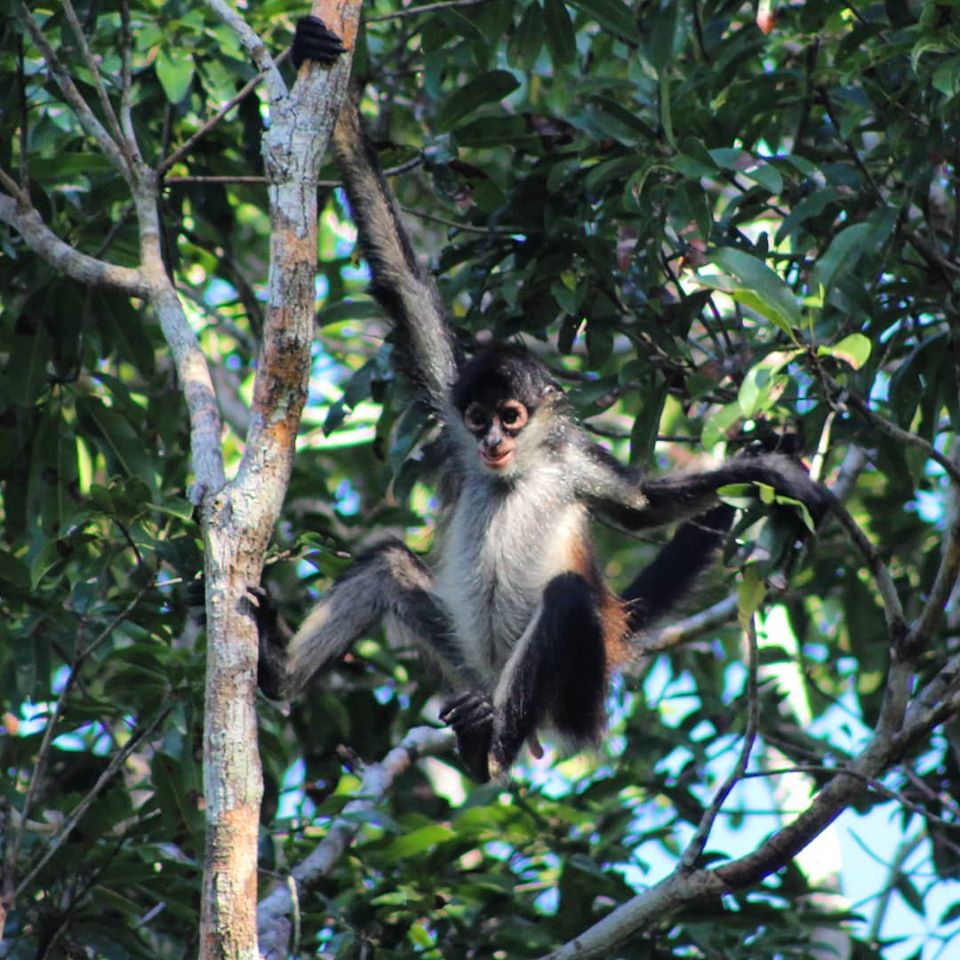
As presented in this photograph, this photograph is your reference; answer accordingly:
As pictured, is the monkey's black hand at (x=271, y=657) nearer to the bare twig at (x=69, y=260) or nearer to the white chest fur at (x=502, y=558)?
the white chest fur at (x=502, y=558)

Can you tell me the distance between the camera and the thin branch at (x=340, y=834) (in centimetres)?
513

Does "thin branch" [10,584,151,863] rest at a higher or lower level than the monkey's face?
lower

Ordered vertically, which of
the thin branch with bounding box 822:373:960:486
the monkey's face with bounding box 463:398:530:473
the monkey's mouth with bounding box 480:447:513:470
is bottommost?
the thin branch with bounding box 822:373:960:486

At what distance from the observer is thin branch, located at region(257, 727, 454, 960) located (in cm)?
513

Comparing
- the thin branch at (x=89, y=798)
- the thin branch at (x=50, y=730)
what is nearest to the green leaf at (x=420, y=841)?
the thin branch at (x=89, y=798)

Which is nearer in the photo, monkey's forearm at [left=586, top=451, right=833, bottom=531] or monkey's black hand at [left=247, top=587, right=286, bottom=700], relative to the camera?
monkey's forearm at [left=586, top=451, right=833, bottom=531]

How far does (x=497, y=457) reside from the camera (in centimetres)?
588

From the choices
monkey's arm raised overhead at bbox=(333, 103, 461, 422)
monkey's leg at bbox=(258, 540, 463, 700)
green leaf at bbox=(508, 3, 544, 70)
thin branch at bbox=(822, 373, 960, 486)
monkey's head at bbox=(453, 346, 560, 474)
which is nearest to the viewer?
thin branch at bbox=(822, 373, 960, 486)

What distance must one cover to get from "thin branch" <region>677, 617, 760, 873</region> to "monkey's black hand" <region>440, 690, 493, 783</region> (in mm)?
1117

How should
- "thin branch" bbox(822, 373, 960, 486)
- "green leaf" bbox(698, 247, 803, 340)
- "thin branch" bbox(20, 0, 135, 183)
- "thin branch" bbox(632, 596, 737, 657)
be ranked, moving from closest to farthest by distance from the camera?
"green leaf" bbox(698, 247, 803, 340)
"thin branch" bbox(822, 373, 960, 486)
"thin branch" bbox(20, 0, 135, 183)
"thin branch" bbox(632, 596, 737, 657)

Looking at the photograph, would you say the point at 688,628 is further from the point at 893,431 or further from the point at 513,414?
the point at 893,431

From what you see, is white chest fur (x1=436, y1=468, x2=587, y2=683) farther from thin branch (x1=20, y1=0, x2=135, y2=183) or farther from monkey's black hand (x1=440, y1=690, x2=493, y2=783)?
thin branch (x1=20, y1=0, x2=135, y2=183)

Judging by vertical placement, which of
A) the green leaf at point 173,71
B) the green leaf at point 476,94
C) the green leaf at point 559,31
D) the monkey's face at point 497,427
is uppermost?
the green leaf at point 173,71

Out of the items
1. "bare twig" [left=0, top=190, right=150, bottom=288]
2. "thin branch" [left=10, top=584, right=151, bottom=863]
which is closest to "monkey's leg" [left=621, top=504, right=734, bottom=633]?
"thin branch" [left=10, top=584, right=151, bottom=863]
